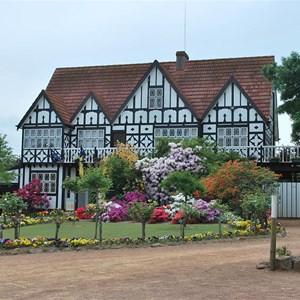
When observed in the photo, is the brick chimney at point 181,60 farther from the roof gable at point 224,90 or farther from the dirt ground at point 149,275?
the dirt ground at point 149,275

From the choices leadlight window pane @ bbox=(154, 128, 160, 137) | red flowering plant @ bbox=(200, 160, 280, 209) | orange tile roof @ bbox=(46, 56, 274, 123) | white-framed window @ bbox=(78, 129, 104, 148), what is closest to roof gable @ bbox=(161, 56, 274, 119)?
orange tile roof @ bbox=(46, 56, 274, 123)

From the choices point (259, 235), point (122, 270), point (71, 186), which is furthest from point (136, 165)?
point (122, 270)

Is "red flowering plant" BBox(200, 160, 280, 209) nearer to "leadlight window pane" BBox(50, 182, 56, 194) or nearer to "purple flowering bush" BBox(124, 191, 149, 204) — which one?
"purple flowering bush" BBox(124, 191, 149, 204)

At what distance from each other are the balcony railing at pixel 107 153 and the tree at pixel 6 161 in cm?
118

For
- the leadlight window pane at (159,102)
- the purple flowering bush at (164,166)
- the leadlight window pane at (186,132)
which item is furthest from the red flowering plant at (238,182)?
the leadlight window pane at (159,102)

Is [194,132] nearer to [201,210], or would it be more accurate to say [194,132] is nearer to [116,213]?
[116,213]

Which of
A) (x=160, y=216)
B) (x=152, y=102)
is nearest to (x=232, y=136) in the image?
(x=152, y=102)

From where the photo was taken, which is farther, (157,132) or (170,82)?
Result: (157,132)

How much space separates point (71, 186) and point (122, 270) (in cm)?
1458

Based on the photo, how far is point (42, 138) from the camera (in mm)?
34500

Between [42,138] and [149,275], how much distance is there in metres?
25.6

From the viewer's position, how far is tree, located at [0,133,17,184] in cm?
3222

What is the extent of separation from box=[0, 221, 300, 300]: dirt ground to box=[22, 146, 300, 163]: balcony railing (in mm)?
14626

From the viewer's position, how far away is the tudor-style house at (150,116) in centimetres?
3203
